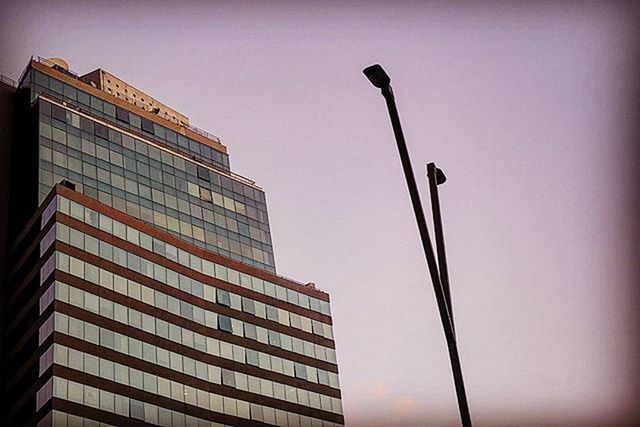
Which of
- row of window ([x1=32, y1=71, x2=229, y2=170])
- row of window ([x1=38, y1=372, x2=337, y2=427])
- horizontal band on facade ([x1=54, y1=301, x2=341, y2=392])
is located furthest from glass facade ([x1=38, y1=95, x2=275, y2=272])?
row of window ([x1=38, y1=372, x2=337, y2=427])

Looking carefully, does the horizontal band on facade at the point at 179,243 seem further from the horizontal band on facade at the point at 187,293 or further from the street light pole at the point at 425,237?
the street light pole at the point at 425,237

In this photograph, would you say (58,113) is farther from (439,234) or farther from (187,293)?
(439,234)

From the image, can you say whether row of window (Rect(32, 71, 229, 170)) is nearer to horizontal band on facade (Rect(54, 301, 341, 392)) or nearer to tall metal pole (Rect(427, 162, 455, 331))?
A: horizontal band on facade (Rect(54, 301, 341, 392))

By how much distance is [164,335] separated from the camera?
3123 inches

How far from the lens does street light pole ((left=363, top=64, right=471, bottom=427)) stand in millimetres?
15188

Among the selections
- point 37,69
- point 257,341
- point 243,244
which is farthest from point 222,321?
point 37,69

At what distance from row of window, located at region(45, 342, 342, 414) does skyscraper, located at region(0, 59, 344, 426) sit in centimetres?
12

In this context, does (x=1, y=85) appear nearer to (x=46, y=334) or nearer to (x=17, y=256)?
(x=17, y=256)

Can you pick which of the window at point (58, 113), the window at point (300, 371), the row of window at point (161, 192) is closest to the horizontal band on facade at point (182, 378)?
the window at point (300, 371)

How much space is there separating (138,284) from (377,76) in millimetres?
66053

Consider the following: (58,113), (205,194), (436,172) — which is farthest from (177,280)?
(436,172)

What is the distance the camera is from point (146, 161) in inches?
3728

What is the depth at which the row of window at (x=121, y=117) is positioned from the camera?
94.1 m

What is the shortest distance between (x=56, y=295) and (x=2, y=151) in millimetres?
23380
